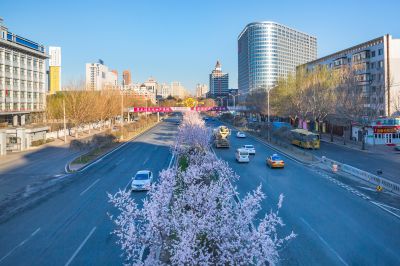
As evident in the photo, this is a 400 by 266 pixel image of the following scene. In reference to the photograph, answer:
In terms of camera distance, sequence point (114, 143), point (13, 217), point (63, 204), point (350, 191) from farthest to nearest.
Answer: point (114, 143), point (350, 191), point (63, 204), point (13, 217)

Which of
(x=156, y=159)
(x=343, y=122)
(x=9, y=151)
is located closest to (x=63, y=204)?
(x=156, y=159)

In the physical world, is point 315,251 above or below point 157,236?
below

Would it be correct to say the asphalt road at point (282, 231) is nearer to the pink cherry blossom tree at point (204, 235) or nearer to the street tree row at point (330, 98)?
the pink cherry blossom tree at point (204, 235)

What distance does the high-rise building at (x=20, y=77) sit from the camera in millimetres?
70625

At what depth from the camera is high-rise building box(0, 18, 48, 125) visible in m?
70.6

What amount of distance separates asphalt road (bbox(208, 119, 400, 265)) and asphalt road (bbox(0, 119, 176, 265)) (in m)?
8.08

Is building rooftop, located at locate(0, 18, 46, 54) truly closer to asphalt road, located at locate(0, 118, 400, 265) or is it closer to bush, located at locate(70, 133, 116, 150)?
bush, located at locate(70, 133, 116, 150)

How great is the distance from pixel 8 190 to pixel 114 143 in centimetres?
2928

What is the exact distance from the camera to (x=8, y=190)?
25859 mm

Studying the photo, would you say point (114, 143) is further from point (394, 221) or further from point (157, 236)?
point (157, 236)

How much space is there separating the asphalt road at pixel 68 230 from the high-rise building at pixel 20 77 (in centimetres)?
5320

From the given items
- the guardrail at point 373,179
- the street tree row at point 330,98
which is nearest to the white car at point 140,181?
the guardrail at point 373,179

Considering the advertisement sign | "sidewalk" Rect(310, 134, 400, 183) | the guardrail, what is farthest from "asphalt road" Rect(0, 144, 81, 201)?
the advertisement sign

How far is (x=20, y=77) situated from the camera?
253 ft
